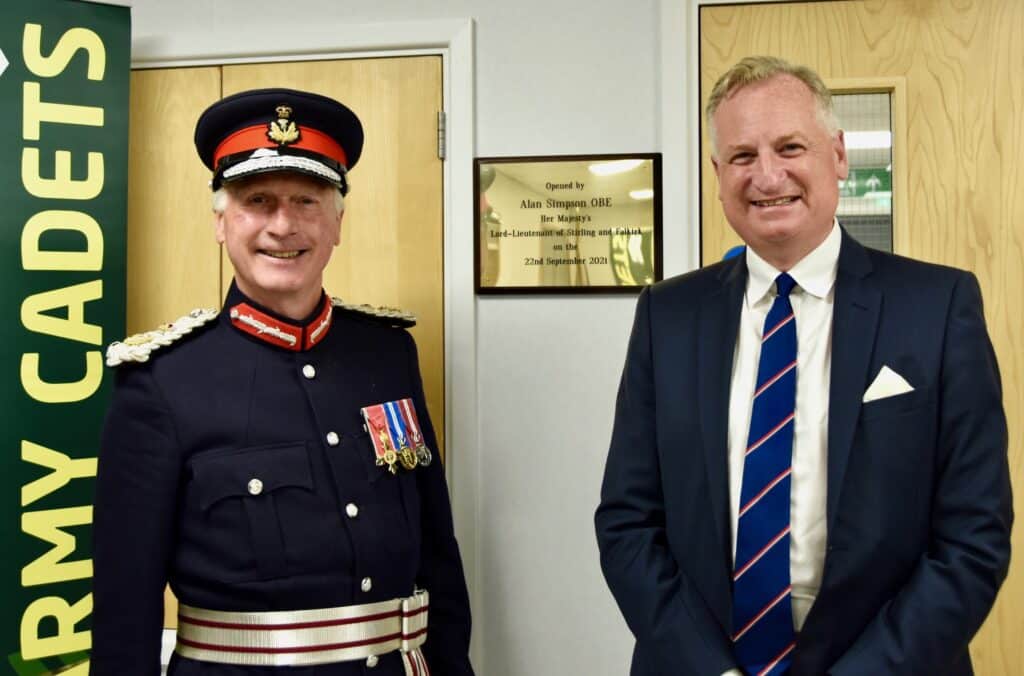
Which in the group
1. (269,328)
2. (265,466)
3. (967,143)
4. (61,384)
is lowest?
(265,466)

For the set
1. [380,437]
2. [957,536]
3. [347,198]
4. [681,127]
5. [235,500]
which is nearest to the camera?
[957,536]

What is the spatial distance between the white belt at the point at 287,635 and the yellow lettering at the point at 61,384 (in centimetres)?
74

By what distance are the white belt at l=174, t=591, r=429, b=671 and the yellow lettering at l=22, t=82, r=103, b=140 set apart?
3.68ft

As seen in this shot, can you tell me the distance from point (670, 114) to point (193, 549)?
1.34 m

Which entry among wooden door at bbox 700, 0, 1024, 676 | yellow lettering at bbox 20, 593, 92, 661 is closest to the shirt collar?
wooden door at bbox 700, 0, 1024, 676

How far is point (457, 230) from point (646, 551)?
3.42 ft

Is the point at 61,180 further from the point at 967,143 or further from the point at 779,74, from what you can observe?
the point at 967,143

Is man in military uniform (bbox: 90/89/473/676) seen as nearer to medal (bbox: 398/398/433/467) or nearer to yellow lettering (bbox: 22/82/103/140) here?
medal (bbox: 398/398/433/467)

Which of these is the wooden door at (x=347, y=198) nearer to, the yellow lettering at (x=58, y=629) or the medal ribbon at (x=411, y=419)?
the yellow lettering at (x=58, y=629)

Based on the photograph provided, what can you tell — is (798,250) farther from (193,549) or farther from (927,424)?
(193,549)

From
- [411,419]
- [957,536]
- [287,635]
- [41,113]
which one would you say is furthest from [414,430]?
[41,113]

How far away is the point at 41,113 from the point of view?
1.94m

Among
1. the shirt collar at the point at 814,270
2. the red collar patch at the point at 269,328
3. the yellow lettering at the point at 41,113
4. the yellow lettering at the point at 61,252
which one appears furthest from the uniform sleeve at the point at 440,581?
the yellow lettering at the point at 41,113

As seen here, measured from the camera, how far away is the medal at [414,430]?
158cm
